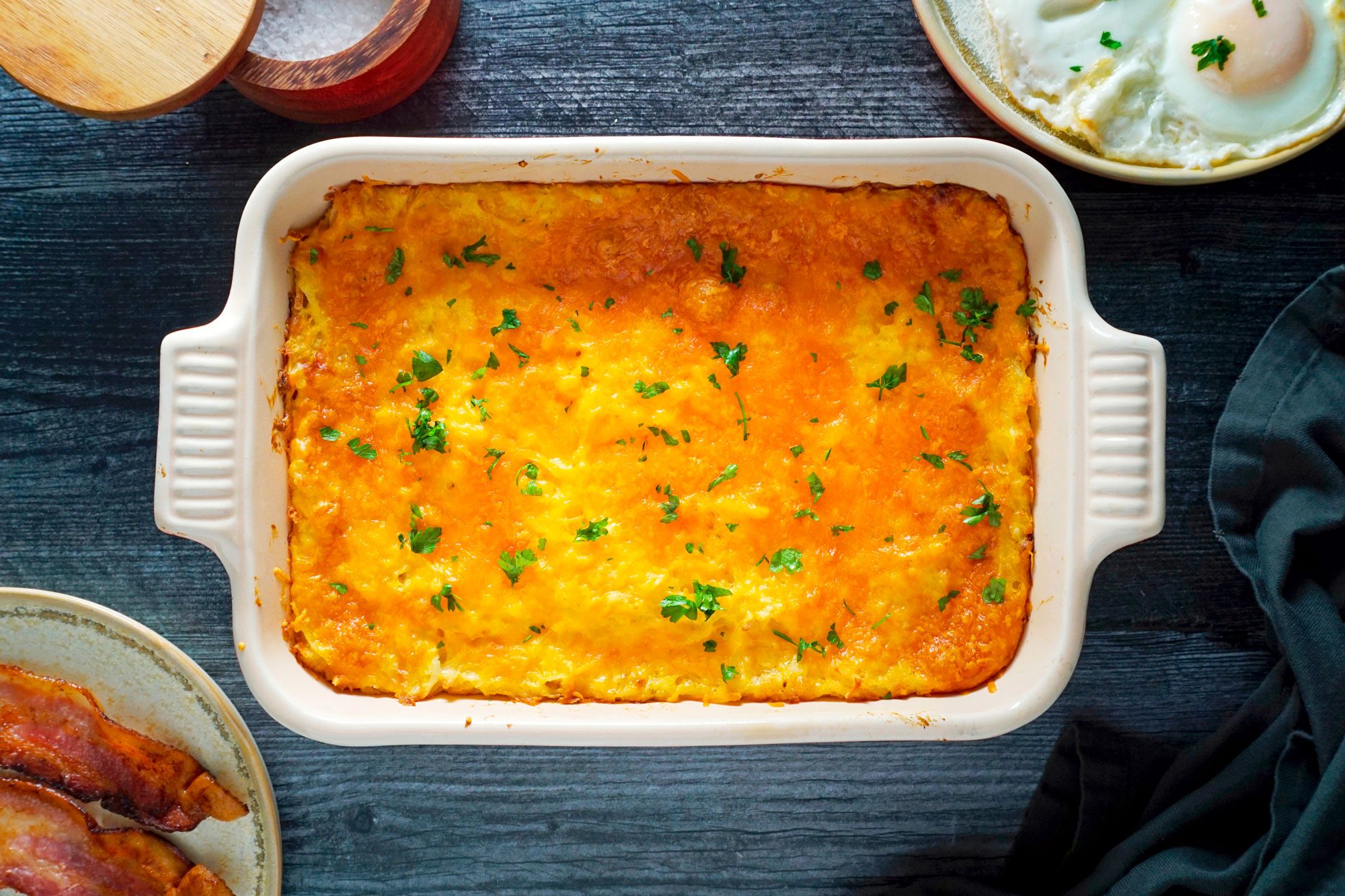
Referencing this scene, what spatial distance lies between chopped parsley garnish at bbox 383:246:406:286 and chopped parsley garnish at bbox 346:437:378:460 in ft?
1.16

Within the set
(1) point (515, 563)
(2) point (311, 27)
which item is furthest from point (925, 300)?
(2) point (311, 27)

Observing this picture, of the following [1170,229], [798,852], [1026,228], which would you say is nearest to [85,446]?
[798,852]

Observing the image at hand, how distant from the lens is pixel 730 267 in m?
2.10

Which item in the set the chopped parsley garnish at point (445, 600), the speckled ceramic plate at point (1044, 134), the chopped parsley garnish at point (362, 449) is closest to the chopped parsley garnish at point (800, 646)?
the chopped parsley garnish at point (445, 600)

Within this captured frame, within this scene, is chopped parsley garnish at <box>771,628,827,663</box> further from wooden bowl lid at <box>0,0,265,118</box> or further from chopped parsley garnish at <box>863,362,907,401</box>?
wooden bowl lid at <box>0,0,265,118</box>

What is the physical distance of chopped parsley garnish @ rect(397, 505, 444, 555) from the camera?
208 centimetres

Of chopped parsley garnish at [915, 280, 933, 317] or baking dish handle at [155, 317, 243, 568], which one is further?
chopped parsley garnish at [915, 280, 933, 317]

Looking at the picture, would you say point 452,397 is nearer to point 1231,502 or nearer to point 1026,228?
point 1026,228

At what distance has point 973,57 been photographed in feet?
7.53

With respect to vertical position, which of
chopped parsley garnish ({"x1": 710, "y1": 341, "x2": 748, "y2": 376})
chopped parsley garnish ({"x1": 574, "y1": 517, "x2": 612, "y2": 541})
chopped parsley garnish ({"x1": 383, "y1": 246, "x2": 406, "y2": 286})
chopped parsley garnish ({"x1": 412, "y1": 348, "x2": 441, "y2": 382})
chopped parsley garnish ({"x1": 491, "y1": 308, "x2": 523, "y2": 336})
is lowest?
chopped parsley garnish ({"x1": 574, "y1": 517, "x2": 612, "y2": 541})

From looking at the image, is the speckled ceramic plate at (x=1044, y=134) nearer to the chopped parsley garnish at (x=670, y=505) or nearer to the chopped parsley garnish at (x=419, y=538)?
→ the chopped parsley garnish at (x=670, y=505)

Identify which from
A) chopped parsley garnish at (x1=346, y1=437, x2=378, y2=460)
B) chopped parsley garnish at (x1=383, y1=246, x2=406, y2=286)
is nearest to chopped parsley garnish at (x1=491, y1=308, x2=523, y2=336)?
chopped parsley garnish at (x1=383, y1=246, x2=406, y2=286)

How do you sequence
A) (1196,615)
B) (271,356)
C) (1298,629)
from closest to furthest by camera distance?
(271,356)
(1298,629)
(1196,615)

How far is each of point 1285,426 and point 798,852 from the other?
1.56 meters
